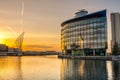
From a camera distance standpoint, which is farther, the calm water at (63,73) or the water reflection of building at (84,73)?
the calm water at (63,73)

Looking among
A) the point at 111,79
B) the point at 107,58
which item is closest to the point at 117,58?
the point at 107,58

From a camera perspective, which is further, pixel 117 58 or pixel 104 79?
pixel 117 58

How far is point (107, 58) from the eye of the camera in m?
188

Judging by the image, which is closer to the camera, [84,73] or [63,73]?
[84,73]

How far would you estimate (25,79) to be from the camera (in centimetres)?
6169

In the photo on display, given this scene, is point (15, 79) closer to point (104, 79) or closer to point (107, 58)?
point (104, 79)

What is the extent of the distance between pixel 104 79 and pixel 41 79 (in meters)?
13.8

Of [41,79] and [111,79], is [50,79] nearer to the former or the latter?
→ [41,79]

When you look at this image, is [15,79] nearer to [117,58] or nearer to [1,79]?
[1,79]

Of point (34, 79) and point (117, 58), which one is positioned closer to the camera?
point (34, 79)

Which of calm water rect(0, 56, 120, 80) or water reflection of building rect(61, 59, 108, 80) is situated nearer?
water reflection of building rect(61, 59, 108, 80)

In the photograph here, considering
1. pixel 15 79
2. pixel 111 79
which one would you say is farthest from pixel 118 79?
pixel 15 79

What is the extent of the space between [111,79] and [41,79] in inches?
605

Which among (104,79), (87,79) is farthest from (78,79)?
(104,79)
